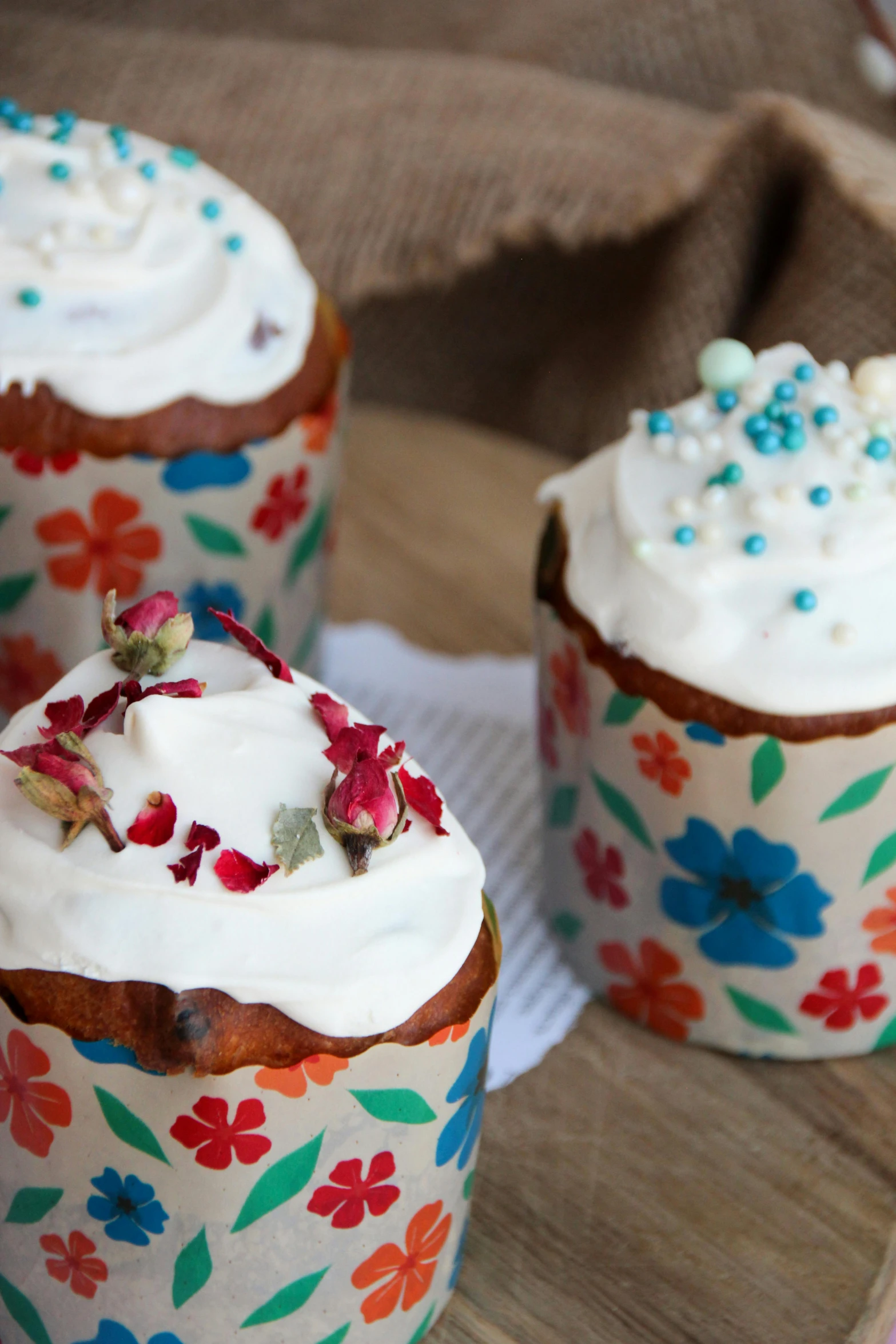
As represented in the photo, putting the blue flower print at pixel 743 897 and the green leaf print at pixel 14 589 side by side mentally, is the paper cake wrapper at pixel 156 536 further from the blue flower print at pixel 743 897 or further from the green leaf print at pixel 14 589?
the blue flower print at pixel 743 897

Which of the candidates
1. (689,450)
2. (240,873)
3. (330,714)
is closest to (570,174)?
(689,450)

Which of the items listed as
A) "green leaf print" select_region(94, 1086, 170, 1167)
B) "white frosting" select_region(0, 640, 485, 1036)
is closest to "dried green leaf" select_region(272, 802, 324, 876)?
"white frosting" select_region(0, 640, 485, 1036)

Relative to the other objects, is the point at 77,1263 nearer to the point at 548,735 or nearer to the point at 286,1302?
the point at 286,1302

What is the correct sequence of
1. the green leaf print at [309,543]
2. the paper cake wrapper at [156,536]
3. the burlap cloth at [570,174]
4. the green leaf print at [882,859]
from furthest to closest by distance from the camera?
the burlap cloth at [570,174]
the green leaf print at [309,543]
the paper cake wrapper at [156,536]
the green leaf print at [882,859]

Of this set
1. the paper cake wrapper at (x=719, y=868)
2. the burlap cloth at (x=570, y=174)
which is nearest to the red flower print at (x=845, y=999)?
the paper cake wrapper at (x=719, y=868)

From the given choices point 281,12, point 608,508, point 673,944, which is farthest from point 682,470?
point 281,12

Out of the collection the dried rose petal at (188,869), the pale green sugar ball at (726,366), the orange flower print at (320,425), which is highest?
the pale green sugar ball at (726,366)
